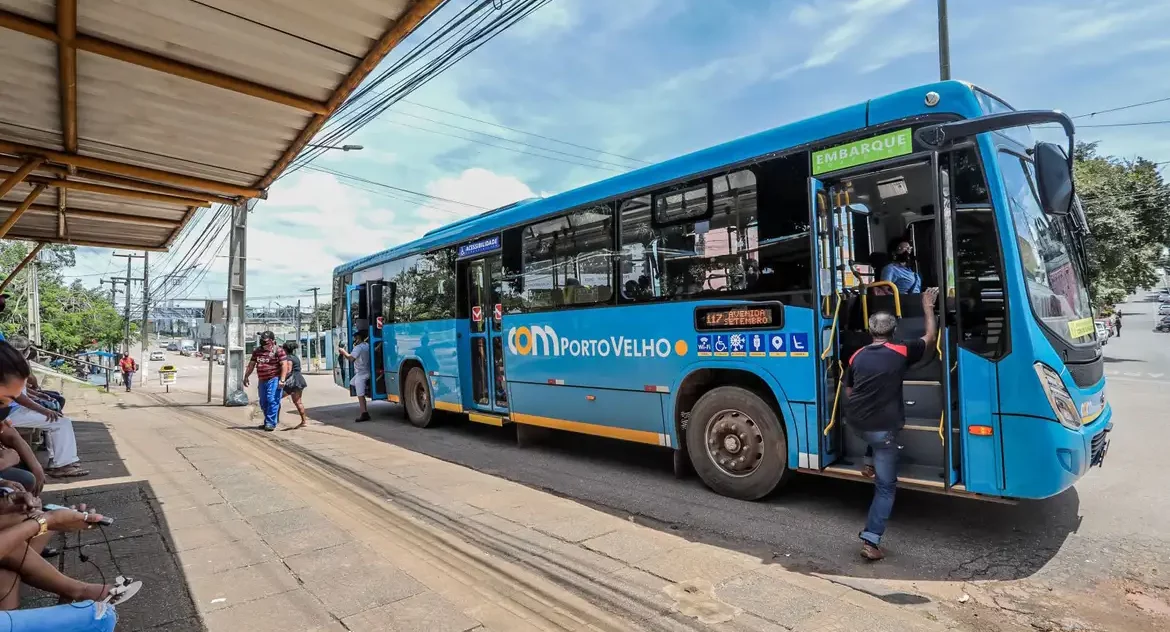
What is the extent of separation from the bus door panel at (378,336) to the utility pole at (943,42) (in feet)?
33.8

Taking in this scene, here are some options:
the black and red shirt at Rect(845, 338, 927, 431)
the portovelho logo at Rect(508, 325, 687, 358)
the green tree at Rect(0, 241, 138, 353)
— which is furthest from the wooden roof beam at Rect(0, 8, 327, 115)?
the green tree at Rect(0, 241, 138, 353)

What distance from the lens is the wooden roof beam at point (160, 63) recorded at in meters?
3.46

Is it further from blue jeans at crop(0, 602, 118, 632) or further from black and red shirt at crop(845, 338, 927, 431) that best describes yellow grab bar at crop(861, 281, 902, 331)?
blue jeans at crop(0, 602, 118, 632)

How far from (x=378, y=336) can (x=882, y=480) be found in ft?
31.3

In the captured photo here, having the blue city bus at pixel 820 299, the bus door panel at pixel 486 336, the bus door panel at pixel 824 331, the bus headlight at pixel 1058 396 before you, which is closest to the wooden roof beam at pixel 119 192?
the bus door panel at pixel 486 336

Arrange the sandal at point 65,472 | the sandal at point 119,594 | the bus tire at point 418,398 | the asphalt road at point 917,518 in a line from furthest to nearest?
the bus tire at point 418,398 → the sandal at point 65,472 → the asphalt road at point 917,518 → the sandal at point 119,594

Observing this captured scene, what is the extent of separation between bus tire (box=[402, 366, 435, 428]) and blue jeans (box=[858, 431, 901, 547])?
7185 mm

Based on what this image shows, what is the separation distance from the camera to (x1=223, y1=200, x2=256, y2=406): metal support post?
1504 centimetres

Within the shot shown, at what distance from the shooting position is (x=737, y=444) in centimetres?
532

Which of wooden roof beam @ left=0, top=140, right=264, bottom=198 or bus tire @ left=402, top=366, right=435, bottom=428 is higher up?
wooden roof beam @ left=0, top=140, right=264, bottom=198

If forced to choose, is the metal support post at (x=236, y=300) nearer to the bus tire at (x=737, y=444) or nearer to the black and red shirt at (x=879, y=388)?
the bus tire at (x=737, y=444)

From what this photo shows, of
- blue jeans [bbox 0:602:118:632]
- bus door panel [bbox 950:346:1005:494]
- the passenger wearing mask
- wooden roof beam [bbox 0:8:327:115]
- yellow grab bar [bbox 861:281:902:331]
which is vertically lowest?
blue jeans [bbox 0:602:118:632]

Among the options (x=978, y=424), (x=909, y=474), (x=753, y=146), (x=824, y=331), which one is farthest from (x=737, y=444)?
(x=753, y=146)

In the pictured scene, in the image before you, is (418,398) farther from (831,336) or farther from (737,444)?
(831,336)
